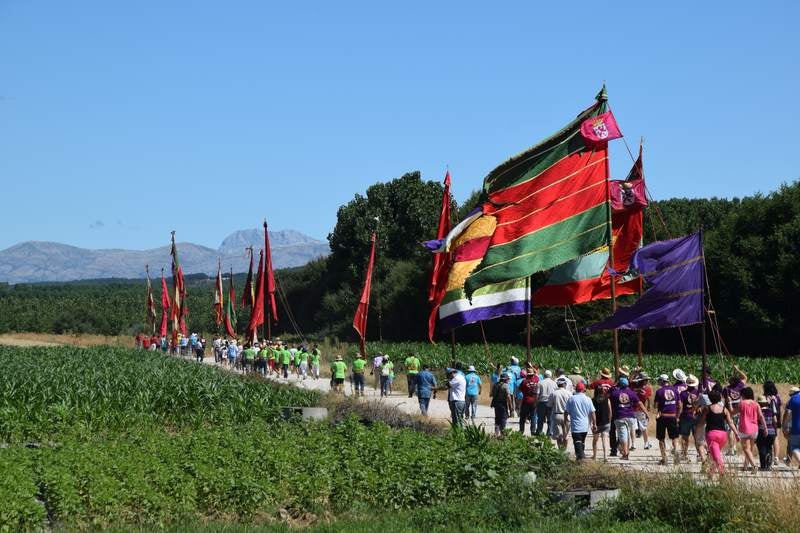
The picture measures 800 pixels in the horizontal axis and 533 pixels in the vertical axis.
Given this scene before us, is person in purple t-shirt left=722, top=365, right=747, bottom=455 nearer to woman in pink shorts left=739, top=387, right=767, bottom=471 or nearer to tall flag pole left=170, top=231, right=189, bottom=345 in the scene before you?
woman in pink shorts left=739, top=387, right=767, bottom=471

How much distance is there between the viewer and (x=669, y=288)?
20141mm

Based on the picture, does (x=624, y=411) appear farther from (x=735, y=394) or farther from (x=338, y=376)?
(x=338, y=376)

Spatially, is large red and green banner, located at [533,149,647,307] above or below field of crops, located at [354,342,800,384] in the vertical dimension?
above

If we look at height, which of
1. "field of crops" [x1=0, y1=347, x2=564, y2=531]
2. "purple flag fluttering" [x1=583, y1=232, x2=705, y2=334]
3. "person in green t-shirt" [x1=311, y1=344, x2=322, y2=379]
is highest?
"purple flag fluttering" [x1=583, y1=232, x2=705, y2=334]

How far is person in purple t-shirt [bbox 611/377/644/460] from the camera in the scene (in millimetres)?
19953

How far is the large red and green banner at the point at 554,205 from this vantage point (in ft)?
74.8

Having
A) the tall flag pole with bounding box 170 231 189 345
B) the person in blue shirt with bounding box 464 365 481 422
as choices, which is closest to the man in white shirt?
the person in blue shirt with bounding box 464 365 481 422

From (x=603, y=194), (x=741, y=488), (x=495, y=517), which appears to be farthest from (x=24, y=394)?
(x=741, y=488)

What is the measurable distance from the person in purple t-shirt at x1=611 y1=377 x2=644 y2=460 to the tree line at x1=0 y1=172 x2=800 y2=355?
4.68 meters

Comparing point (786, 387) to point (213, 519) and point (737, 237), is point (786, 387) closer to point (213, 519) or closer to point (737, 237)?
point (737, 237)

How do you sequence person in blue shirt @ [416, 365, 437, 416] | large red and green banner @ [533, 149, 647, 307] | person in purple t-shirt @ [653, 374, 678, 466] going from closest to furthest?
person in purple t-shirt @ [653, 374, 678, 466] < large red and green banner @ [533, 149, 647, 307] < person in blue shirt @ [416, 365, 437, 416]

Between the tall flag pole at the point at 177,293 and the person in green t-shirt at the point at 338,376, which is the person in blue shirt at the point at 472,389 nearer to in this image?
the person in green t-shirt at the point at 338,376

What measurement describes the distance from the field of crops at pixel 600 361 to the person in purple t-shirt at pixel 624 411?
19105mm

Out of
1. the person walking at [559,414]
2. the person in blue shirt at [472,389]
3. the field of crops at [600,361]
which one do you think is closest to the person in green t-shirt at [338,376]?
the field of crops at [600,361]
